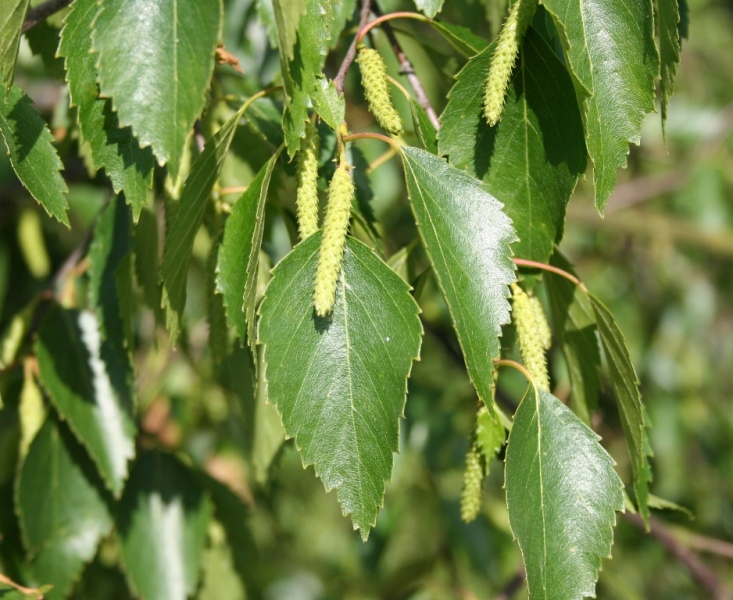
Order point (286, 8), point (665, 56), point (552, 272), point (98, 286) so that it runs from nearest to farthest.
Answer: point (286, 8), point (665, 56), point (552, 272), point (98, 286)

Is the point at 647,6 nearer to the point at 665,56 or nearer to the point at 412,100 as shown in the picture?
the point at 665,56

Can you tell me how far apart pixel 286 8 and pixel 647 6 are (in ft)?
1.15

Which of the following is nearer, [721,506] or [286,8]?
[286,8]

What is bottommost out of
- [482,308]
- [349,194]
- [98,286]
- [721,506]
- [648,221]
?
[721,506]

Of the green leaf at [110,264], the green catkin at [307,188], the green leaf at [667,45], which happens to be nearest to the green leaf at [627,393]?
the green leaf at [667,45]

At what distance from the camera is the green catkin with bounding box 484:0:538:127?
836 millimetres

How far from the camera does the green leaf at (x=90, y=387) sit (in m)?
1.33

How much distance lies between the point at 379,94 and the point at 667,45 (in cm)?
31

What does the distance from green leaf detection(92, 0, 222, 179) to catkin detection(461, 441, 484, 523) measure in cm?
47

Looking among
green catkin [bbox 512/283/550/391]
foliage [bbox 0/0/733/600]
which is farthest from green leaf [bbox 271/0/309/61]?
green catkin [bbox 512/283/550/391]

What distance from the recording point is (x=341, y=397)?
0.83 metres

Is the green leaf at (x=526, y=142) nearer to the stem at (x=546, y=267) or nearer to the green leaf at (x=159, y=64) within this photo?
the stem at (x=546, y=267)

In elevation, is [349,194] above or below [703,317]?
above

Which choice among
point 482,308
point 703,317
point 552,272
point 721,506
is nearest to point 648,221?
point 703,317
